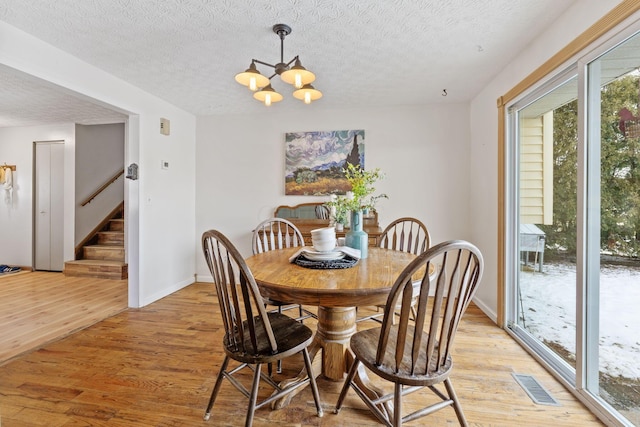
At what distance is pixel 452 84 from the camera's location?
298cm

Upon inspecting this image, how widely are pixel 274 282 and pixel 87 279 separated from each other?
4.43 metres

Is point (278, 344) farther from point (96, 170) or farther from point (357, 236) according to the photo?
point (96, 170)

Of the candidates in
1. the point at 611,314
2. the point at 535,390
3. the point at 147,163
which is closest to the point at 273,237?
the point at 147,163

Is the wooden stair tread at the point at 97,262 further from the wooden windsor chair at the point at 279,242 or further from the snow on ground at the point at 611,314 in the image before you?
the snow on ground at the point at 611,314

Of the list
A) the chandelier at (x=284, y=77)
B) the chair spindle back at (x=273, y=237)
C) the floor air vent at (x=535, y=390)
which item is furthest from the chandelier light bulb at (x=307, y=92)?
the floor air vent at (x=535, y=390)

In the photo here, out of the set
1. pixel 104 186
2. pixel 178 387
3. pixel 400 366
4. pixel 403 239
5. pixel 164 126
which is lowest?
pixel 178 387

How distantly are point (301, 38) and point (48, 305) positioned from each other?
12.4 ft

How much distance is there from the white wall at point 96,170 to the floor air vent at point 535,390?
238 inches

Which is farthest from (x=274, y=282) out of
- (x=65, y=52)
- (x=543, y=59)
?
(x=65, y=52)

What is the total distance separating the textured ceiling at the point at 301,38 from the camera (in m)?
1.80

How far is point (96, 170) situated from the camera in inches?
204

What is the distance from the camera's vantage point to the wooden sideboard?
11.4ft

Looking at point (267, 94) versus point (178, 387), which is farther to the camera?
point (267, 94)

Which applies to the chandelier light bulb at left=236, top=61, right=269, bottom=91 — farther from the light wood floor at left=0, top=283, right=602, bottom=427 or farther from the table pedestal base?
the light wood floor at left=0, top=283, right=602, bottom=427
